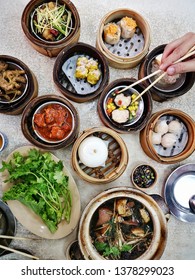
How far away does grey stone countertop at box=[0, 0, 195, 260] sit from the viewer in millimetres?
3793

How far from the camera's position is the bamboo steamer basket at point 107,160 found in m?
3.56

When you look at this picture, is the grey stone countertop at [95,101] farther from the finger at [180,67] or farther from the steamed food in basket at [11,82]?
the finger at [180,67]

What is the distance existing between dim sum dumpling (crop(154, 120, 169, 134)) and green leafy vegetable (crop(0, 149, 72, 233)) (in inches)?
36.8

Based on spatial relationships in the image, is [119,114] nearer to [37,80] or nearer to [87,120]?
[87,120]

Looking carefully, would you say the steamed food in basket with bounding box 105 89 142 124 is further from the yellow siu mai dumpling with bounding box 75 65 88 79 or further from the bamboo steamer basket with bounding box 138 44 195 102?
the yellow siu mai dumpling with bounding box 75 65 88 79

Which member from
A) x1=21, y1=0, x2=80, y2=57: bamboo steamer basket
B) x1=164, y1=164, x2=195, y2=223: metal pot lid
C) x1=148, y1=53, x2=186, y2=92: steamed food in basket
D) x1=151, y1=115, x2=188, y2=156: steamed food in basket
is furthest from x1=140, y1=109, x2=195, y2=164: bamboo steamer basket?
x1=21, y1=0, x2=80, y2=57: bamboo steamer basket

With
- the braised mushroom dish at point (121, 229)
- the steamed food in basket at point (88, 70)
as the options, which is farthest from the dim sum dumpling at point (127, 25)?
the braised mushroom dish at point (121, 229)

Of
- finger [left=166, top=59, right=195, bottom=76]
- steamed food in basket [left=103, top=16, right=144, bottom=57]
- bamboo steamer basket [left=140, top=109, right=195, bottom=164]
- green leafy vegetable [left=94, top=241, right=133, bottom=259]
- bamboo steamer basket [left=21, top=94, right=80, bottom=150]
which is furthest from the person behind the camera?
steamed food in basket [left=103, top=16, right=144, bottom=57]

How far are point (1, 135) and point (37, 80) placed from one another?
639 millimetres

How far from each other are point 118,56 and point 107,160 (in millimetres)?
952

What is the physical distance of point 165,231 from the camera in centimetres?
330

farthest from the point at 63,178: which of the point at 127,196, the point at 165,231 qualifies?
the point at 165,231

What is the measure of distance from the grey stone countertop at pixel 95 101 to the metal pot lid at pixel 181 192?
3.5 inches

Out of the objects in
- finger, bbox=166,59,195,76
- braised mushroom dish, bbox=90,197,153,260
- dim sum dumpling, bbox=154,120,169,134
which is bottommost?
braised mushroom dish, bbox=90,197,153,260
